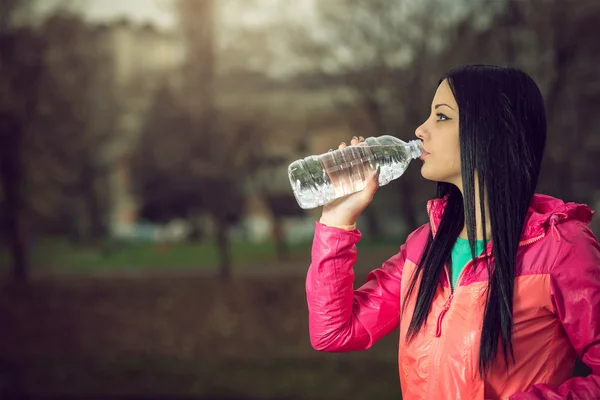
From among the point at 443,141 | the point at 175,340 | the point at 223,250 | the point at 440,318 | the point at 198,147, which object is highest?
the point at 443,141

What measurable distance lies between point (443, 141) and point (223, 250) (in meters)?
3.05

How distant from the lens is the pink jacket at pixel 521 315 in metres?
0.89

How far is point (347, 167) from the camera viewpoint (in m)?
1.12

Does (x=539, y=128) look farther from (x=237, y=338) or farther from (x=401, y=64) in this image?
(x=237, y=338)

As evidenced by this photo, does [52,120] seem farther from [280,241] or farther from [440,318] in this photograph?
[440,318]

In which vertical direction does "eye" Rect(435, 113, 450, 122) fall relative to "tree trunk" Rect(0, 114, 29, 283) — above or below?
above

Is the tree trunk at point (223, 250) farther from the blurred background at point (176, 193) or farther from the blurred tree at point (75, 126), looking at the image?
the blurred tree at point (75, 126)

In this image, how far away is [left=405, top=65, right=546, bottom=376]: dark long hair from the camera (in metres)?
0.93

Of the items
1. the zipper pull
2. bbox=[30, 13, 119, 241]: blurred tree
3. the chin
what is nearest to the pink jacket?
the zipper pull

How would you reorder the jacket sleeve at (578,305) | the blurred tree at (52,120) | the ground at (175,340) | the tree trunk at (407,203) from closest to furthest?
the jacket sleeve at (578,305), the tree trunk at (407,203), the ground at (175,340), the blurred tree at (52,120)

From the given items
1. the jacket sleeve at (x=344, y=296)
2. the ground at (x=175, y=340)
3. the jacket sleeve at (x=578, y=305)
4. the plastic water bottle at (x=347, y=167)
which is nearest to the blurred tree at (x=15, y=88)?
the ground at (x=175, y=340)

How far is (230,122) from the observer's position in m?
3.94

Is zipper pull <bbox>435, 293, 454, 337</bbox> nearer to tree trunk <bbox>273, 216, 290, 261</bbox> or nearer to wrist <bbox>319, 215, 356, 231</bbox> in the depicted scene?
wrist <bbox>319, 215, 356, 231</bbox>

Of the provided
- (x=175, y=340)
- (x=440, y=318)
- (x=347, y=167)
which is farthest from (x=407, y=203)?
(x=440, y=318)
